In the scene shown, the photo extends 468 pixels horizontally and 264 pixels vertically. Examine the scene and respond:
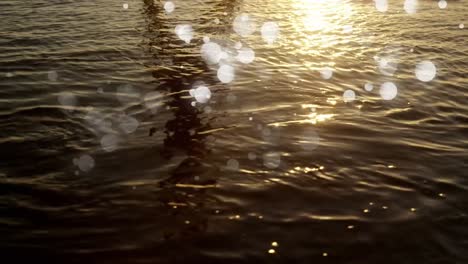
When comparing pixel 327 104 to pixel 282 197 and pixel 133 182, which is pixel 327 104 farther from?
pixel 133 182

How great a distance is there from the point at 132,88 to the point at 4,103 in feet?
7.69

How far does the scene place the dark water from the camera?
4.68 meters

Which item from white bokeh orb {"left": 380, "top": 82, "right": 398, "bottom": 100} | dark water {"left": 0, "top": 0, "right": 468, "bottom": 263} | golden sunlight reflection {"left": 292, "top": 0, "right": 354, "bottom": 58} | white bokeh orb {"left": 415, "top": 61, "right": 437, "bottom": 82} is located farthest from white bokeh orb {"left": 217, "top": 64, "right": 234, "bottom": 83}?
white bokeh orb {"left": 415, "top": 61, "right": 437, "bottom": 82}

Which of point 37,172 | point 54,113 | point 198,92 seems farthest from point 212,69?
point 37,172

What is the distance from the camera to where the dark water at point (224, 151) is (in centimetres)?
468

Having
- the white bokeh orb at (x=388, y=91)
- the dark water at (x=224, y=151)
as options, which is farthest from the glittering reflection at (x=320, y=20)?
the white bokeh orb at (x=388, y=91)

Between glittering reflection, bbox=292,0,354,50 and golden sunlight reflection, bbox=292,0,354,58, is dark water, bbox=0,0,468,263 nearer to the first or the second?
golden sunlight reflection, bbox=292,0,354,58

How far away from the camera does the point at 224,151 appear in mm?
6457

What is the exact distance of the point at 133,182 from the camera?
Answer: 5.60 meters

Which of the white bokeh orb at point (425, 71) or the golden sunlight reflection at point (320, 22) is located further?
the golden sunlight reflection at point (320, 22)

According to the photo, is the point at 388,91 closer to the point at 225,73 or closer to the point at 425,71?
the point at 425,71

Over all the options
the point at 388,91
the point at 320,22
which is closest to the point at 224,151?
the point at 388,91

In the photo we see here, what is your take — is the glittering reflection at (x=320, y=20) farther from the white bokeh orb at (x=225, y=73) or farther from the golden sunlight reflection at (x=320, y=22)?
the white bokeh orb at (x=225, y=73)

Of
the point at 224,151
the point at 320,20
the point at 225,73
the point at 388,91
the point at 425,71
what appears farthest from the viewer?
the point at 320,20
